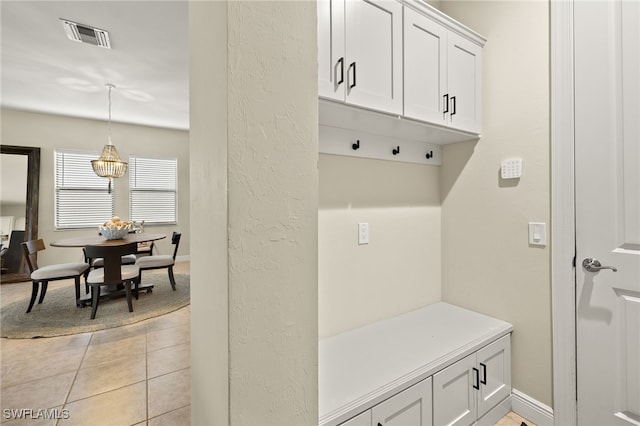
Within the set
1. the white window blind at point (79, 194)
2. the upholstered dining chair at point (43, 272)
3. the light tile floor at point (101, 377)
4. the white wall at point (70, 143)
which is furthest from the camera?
the white window blind at point (79, 194)

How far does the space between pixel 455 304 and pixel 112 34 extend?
Answer: 363 centimetres

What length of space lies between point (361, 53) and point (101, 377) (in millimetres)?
2741

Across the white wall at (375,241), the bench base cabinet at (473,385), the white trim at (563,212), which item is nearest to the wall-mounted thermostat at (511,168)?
the white trim at (563,212)

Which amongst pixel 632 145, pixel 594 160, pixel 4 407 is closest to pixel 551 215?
pixel 594 160

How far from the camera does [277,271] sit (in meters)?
0.71

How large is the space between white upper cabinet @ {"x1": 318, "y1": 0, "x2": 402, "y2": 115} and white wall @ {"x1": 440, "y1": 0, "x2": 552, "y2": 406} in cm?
75

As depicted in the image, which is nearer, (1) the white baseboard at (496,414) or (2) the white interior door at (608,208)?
(2) the white interior door at (608,208)

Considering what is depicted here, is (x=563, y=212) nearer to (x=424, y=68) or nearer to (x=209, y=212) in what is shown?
(x=424, y=68)

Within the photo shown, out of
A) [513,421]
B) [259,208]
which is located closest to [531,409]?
[513,421]

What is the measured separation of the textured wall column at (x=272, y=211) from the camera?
650 mm

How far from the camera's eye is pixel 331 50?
1272mm

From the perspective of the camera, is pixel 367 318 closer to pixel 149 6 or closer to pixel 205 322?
pixel 205 322

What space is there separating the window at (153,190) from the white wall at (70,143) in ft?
0.34

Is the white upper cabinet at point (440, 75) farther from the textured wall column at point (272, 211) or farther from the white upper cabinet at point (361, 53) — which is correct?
the textured wall column at point (272, 211)
